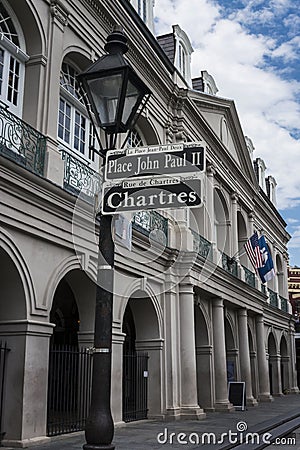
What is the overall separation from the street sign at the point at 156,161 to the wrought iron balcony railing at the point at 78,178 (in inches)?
232

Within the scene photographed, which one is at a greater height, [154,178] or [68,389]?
[154,178]

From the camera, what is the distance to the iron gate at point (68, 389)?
36.3ft

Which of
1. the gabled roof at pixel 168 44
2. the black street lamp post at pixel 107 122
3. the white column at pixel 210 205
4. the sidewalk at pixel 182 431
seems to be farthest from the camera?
the gabled roof at pixel 168 44

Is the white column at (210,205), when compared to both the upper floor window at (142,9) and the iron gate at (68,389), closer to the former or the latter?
the upper floor window at (142,9)

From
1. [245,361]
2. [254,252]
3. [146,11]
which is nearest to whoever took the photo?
[146,11]

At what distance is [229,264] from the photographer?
20.9m

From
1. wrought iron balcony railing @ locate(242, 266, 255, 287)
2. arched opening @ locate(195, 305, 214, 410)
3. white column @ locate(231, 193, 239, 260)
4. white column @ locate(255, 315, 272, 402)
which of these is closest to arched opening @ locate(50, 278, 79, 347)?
arched opening @ locate(195, 305, 214, 410)

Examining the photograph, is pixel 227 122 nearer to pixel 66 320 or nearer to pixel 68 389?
pixel 66 320

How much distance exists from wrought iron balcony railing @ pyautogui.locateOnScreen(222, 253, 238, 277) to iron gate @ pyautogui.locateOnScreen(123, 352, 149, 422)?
6.66 m

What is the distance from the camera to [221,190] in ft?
71.4

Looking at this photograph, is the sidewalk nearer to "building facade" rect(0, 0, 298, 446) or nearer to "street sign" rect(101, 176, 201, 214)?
"building facade" rect(0, 0, 298, 446)

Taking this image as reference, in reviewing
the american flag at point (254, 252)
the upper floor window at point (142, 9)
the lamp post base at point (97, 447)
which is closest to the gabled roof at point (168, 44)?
the upper floor window at point (142, 9)

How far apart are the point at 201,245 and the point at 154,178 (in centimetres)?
1321

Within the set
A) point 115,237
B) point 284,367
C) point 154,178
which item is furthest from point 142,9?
point 284,367
